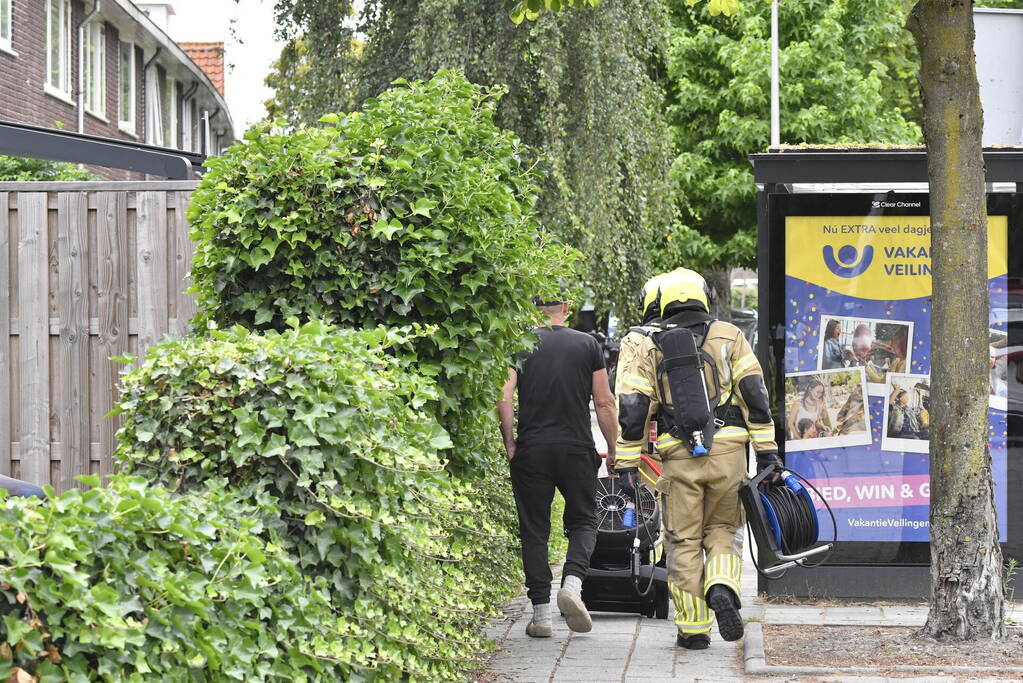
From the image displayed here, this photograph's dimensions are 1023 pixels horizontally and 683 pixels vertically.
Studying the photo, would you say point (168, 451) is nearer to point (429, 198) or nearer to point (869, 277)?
point (429, 198)

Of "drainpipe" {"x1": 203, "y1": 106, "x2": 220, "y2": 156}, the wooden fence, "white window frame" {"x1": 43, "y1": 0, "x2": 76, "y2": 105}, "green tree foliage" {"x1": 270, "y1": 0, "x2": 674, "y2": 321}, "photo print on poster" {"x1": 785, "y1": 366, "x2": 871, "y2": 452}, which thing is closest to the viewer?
the wooden fence

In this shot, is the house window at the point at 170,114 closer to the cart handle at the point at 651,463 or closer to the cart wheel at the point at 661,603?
the cart handle at the point at 651,463

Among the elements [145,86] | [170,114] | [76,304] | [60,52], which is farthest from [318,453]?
[170,114]

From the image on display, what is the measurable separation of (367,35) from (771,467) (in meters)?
8.30

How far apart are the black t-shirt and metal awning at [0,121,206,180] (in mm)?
2480

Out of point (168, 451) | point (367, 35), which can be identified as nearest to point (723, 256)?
point (367, 35)

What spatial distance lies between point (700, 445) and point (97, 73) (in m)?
17.1

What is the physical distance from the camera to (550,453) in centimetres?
707

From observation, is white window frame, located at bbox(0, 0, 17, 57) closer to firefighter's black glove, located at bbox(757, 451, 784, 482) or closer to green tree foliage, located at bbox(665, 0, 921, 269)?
firefighter's black glove, located at bbox(757, 451, 784, 482)

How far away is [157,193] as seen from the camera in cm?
680

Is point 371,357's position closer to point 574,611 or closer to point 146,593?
point 146,593

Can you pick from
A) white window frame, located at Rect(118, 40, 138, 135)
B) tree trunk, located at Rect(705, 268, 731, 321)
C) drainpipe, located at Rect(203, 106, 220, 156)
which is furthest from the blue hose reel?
drainpipe, located at Rect(203, 106, 220, 156)

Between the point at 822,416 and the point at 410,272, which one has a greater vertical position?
the point at 410,272

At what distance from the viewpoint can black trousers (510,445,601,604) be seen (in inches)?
279
